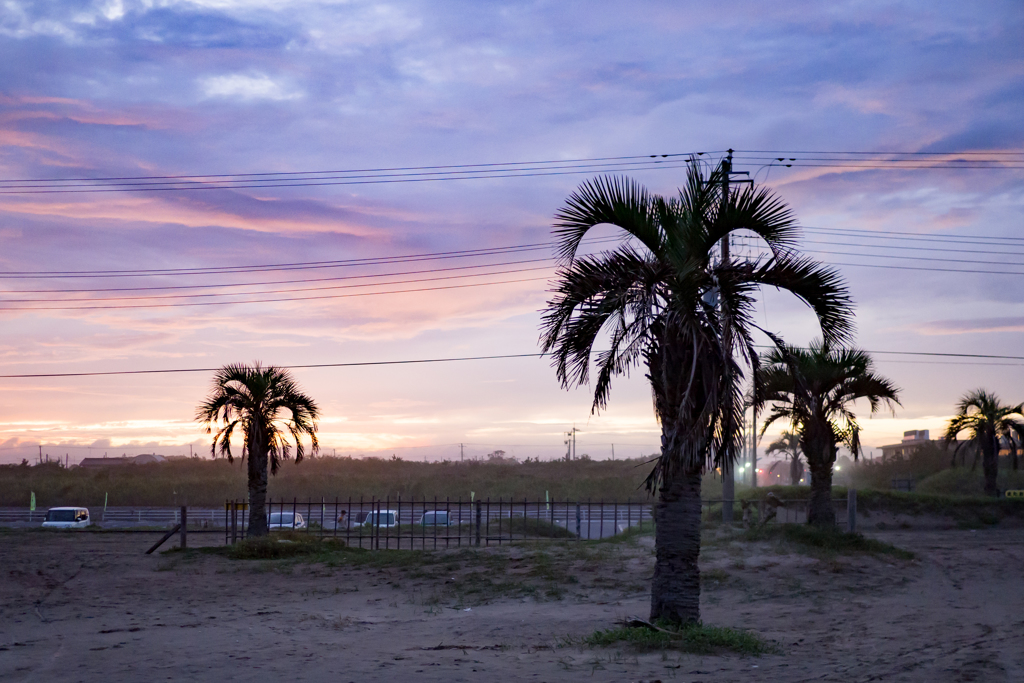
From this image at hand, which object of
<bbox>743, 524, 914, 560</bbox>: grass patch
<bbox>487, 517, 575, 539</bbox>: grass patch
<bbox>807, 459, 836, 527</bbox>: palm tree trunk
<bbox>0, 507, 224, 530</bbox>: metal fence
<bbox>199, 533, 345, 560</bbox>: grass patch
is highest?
<bbox>807, 459, 836, 527</bbox>: palm tree trunk

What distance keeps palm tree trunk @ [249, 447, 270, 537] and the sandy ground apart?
7.71ft

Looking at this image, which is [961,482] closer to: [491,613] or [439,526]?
[439,526]

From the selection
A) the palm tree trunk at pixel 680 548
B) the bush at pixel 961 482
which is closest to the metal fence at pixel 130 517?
the palm tree trunk at pixel 680 548

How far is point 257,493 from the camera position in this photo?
2298 centimetres

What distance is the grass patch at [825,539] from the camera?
18.6m

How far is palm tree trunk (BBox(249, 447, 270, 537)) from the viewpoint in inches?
896

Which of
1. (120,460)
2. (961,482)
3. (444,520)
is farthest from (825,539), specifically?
(120,460)

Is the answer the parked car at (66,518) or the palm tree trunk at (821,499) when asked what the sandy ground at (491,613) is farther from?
the parked car at (66,518)

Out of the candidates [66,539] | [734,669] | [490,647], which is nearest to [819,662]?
[734,669]

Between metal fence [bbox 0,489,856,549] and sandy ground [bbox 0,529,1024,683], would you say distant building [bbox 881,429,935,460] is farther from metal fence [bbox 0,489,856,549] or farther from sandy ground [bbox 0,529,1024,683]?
sandy ground [bbox 0,529,1024,683]

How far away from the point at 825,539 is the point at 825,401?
3.47 m

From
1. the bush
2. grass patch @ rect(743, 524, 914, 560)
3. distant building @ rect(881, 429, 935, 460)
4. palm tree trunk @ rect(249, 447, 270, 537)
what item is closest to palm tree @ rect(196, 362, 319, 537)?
palm tree trunk @ rect(249, 447, 270, 537)

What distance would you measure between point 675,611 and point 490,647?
253cm

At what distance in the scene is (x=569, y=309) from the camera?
36.6 feet
